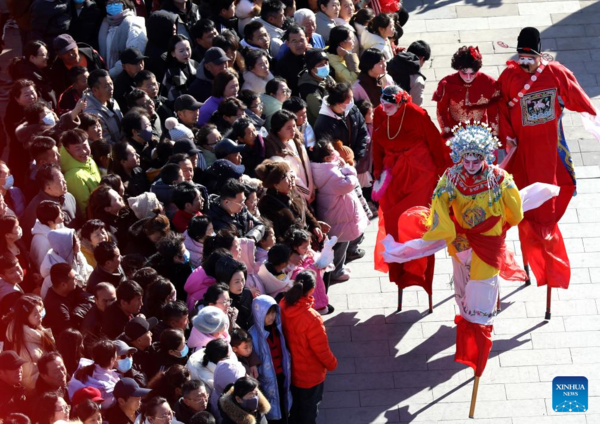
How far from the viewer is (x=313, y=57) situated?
39.5 feet

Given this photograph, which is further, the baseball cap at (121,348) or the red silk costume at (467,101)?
the red silk costume at (467,101)

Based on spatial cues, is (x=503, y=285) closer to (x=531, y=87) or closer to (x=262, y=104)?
(x=531, y=87)

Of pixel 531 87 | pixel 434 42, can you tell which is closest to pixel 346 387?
pixel 531 87

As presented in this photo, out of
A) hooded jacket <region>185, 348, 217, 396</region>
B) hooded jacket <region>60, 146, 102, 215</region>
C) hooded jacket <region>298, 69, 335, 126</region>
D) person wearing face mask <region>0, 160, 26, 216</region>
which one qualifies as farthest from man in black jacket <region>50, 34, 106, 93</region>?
hooded jacket <region>185, 348, 217, 396</region>

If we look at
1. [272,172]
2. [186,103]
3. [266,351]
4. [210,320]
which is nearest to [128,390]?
[210,320]

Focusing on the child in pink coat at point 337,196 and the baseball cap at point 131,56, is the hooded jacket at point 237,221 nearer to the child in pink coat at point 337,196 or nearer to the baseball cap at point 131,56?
the child in pink coat at point 337,196

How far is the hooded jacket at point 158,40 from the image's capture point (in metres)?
12.0

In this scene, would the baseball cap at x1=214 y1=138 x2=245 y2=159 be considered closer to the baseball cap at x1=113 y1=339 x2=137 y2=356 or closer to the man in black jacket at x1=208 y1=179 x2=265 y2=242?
the man in black jacket at x1=208 y1=179 x2=265 y2=242

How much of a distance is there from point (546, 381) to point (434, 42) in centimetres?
674

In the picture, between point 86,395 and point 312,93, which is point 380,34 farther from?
point 86,395

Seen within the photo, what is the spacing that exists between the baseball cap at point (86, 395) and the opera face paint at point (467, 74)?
481cm

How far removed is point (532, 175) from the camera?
1098 centimetres

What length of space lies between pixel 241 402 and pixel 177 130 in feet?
10.8

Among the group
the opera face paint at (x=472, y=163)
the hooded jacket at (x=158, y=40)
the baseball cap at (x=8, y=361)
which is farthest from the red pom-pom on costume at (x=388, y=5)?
the baseball cap at (x=8, y=361)
